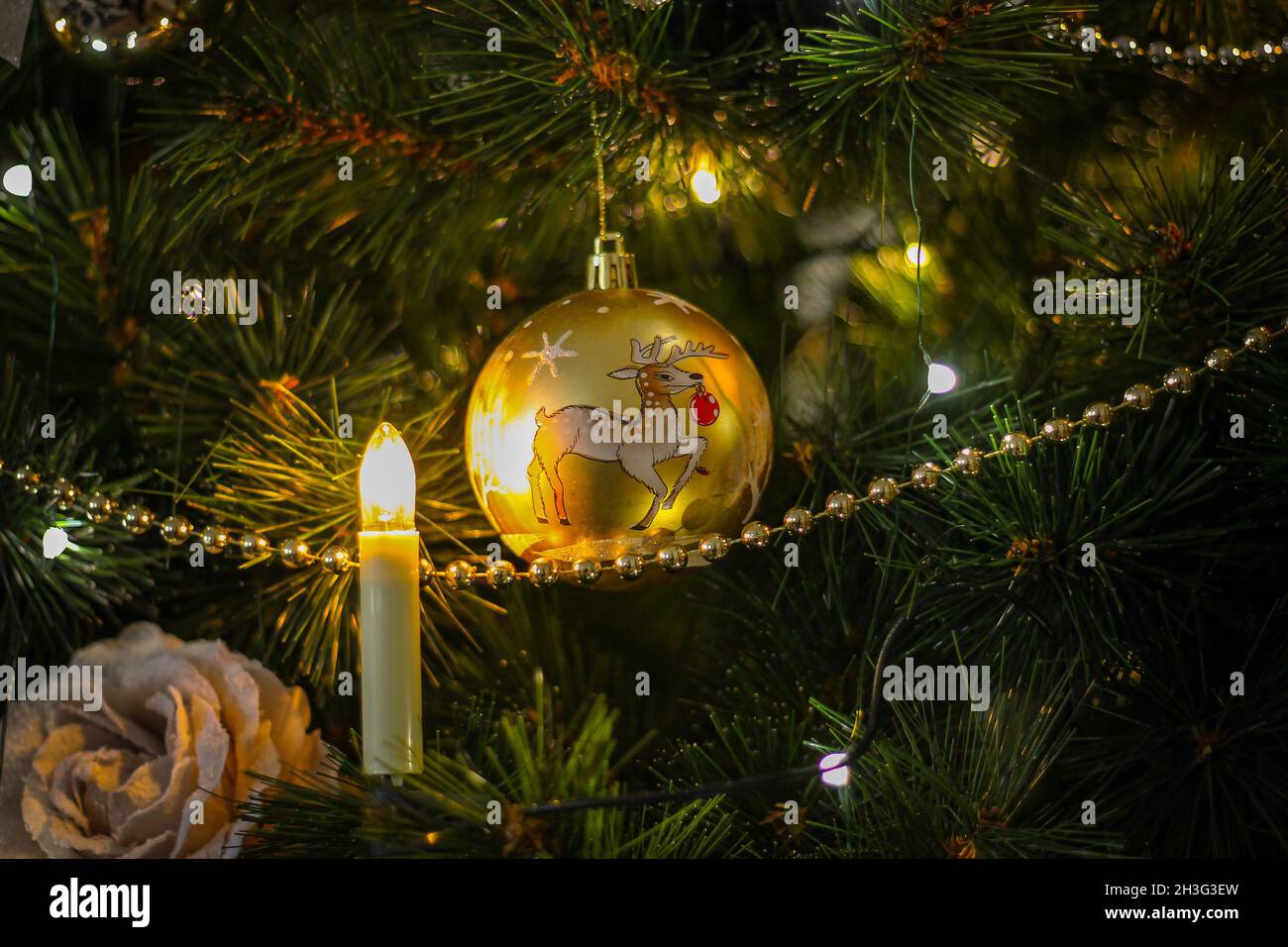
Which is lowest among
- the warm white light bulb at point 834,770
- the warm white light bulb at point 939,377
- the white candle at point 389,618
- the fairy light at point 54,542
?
the warm white light bulb at point 834,770

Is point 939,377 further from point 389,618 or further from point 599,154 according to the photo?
point 389,618

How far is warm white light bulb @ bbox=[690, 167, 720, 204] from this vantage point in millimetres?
764

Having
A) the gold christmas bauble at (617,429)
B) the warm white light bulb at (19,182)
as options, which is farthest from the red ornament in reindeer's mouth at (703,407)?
the warm white light bulb at (19,182)

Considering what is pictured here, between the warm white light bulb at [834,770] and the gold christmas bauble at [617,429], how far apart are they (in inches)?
4.8

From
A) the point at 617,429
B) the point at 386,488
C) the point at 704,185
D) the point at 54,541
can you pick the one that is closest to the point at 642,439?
the point at 617,429

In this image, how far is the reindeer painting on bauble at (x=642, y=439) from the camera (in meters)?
0.60

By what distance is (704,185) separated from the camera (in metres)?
0.77

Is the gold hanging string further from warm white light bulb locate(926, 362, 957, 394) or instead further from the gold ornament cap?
warm white light bulb locate(926, 362, 957, 394)

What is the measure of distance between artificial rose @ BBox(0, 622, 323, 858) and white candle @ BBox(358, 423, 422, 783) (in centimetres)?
19

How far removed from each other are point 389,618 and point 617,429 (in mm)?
149

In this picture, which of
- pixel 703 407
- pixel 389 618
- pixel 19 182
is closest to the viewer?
pixel 389 618

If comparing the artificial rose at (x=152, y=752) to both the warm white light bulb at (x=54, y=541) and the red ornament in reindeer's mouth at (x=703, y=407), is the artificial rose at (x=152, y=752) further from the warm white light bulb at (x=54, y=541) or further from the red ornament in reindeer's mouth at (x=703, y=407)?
the red ornament in reindeer's mouth at (x=703, y=407)
